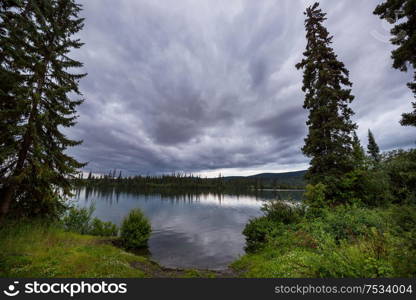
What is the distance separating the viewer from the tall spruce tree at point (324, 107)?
478 inches

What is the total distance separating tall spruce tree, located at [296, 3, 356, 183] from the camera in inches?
478

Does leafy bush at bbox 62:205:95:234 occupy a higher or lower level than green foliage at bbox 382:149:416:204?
lower

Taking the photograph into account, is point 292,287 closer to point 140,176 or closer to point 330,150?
point 330,150

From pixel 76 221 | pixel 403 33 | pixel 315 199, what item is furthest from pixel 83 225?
pixel 403 33

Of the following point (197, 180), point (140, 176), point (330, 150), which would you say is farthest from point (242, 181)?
point (330, 150)

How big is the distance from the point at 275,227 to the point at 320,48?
15184mm

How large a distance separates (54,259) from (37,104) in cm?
826

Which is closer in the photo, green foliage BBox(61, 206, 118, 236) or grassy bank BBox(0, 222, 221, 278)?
grassy bank BBox(0, 222, 221, 278)

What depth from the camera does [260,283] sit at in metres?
4.41

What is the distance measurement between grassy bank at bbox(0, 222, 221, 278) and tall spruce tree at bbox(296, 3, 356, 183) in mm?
11095

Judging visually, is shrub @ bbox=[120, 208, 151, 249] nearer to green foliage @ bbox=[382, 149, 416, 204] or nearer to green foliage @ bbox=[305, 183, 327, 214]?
green foliage @ bbox=[305, 183, 327, 214]

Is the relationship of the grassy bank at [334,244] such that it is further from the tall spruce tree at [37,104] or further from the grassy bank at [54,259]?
the tall spruce tree at [37,104]

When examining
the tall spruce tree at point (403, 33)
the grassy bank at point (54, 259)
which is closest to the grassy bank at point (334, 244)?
the grassy bank at point (54, 259)

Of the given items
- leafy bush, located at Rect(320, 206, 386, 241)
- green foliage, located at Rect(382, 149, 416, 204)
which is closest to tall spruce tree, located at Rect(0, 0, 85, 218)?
leafy bush, located at Rect(320, 206, 386, 241)
